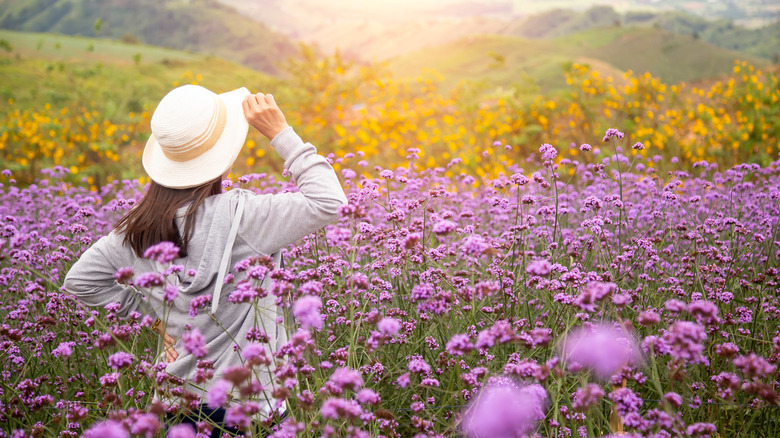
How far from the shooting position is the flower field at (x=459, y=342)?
5.44ft

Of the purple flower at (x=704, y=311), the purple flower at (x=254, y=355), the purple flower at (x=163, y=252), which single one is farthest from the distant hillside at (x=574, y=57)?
the purple flower at (x=254, y=355)

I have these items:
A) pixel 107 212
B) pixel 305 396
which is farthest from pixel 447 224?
pixel 107 212

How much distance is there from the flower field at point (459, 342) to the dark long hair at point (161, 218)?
310 millimetres

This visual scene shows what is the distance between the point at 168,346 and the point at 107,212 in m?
3.20

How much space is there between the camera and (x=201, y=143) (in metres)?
2.18

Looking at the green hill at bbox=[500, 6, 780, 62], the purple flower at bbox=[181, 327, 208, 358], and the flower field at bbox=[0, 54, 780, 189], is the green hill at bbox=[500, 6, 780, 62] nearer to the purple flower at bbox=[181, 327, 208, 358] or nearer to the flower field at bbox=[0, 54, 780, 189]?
the flower field at bbox=[0, 54, 780, 189]

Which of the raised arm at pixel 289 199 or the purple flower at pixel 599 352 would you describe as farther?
the raised arm at pixel 289 199

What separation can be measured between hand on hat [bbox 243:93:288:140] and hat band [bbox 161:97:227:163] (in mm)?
119

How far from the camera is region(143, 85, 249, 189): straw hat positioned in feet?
6.98

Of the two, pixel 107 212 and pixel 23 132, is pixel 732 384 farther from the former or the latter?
pixel 23 132

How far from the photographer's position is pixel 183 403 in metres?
1.89

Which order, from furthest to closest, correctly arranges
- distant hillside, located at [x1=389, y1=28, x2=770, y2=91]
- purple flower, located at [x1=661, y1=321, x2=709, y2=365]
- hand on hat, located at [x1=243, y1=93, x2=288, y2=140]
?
1. distant hillside, located at [x1=389, y1=28, x2=770, y2=91]
2. hand on hat, located at [x1=243, y1=93, x2=288, y2=140]
3. purple flower, located at [x1=661, y1=321, x2=709, y2=365]

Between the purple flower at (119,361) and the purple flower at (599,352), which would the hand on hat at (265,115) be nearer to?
the purple flower at (119,361)

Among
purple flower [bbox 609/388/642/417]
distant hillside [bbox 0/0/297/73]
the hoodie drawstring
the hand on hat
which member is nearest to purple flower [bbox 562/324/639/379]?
purple flower [bbox 609/388/642/417]
